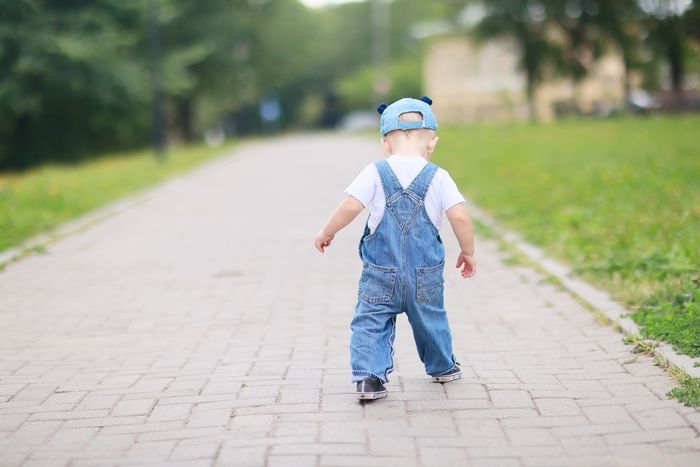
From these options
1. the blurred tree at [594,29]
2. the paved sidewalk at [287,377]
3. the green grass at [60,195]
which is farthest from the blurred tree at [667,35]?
the paved sidewalk at [287,377]

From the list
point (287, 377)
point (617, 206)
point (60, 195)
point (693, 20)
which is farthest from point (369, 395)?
point (693, 20)

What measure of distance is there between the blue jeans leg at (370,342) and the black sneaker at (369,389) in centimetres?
2

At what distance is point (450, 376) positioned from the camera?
17.0 feet

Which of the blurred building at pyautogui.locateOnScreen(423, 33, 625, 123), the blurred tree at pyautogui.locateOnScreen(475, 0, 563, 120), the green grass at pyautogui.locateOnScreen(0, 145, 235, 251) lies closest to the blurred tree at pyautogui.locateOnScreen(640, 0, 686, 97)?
the blurred tree at pyautogui.locateOnScreen(475, 0, 563, 120)

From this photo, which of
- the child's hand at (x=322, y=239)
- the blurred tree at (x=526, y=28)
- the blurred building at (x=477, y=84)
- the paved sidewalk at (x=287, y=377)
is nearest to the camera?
the paved sidewalk at (x=287, y=377)

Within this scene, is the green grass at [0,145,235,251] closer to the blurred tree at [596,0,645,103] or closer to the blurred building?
the blurred tree at [596,0,645,103]

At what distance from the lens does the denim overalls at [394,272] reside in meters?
4.81

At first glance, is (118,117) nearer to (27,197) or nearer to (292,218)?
(27,197)

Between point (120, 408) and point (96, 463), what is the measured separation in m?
0.86

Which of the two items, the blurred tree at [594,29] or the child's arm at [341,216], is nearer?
the child's arm at [341,216]

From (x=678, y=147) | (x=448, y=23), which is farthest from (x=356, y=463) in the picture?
(x=448, y=23)

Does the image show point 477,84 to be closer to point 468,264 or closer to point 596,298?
point 596,298

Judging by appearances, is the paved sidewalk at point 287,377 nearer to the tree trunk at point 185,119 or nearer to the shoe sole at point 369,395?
the shoe sole at point 369,395

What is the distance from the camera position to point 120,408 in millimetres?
4922
